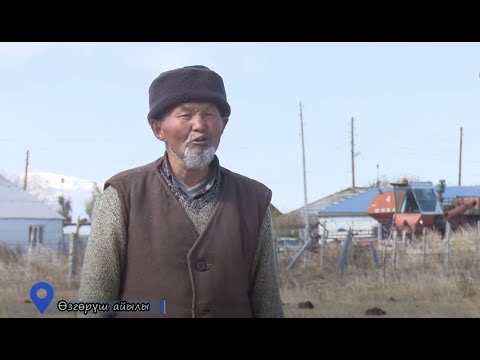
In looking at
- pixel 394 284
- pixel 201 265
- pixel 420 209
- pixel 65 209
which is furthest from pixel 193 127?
pixel 65 209

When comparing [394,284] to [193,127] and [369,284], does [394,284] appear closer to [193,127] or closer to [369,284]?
[369,284]

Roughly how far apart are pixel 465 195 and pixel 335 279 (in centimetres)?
956

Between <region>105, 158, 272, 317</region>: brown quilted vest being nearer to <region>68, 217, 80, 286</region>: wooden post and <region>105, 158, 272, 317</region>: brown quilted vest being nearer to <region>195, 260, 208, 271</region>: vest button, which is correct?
<region>195, 260, 208, 271</region>: vest button

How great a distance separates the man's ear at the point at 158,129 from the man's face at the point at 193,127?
4cm

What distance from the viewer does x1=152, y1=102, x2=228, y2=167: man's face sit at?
232cm

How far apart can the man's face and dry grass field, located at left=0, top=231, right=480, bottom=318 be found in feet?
16.5

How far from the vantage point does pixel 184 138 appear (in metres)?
2.34

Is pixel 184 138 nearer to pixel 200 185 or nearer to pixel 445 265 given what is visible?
pixel 200 185

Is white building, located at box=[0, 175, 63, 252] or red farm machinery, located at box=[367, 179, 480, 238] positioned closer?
red farm machinery, located at box=[367, 179, 480, 238]

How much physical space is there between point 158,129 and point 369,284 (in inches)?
421

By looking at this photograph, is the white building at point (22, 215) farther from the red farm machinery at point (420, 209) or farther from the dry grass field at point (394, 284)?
the dry grass field at point (394, 284)

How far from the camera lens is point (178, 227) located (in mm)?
2340

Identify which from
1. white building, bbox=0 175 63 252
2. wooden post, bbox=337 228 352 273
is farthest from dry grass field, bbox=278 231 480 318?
white building, bbox=0 175 63 252

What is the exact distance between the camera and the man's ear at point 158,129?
2.42 metres
